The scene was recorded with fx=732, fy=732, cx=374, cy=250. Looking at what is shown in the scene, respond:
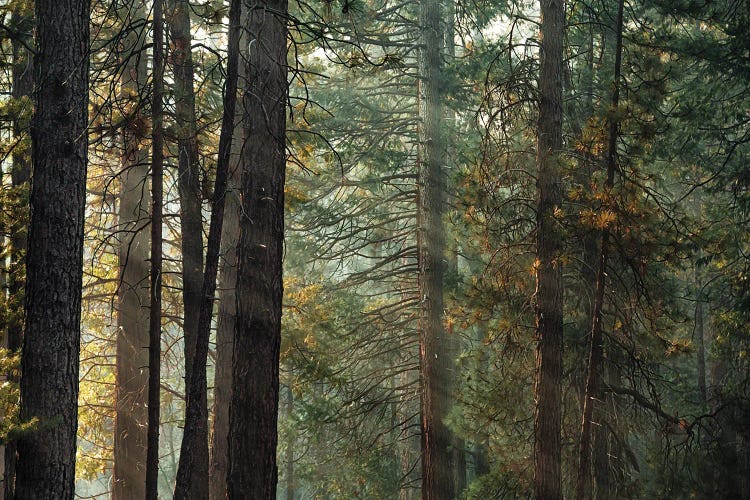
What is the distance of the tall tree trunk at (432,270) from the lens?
41.9 feet

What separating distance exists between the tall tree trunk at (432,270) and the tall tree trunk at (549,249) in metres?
4.27

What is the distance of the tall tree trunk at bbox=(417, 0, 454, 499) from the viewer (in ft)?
41.9

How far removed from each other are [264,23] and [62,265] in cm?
285

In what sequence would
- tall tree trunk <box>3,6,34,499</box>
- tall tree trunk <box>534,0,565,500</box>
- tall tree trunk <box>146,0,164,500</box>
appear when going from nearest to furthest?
tall tree trunk <box>146,0,164,500</box>, tall tree trunk <box>3,6,34,499</box>, tall tree trunk <box>534,0,565,500</box>

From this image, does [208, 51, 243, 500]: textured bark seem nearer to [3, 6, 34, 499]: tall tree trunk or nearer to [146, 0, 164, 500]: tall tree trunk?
[146, 0, 164, 500]: tall tree trunk

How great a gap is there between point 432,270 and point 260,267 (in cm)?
690

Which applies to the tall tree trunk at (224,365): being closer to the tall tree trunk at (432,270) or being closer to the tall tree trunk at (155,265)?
the tall tree trunk at (155,265)

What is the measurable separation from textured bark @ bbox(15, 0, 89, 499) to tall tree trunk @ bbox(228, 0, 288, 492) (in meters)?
1.38

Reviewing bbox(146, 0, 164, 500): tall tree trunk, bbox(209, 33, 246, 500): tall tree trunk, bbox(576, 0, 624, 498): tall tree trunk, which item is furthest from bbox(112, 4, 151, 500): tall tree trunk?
bbox(576, 0, 624, 498): tall tree trunk

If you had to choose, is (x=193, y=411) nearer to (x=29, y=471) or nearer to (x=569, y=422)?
(x=29, y=471)

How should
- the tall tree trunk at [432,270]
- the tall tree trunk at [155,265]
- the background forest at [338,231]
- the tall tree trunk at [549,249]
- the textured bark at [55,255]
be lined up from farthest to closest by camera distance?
the tall tree trunk at [432,270]
the tall tree trunk at [549,249]
the tall tree trunk at [155,265]
the background forest at [338,231]
the textured bark at [55,255]

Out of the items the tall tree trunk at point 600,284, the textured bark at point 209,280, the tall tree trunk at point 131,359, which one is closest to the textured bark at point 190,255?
the tall tree trunk at point 131,359

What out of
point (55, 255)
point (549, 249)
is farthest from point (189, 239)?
point (549, 249)

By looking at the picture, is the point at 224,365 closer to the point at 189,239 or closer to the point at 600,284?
the point at 189,239
